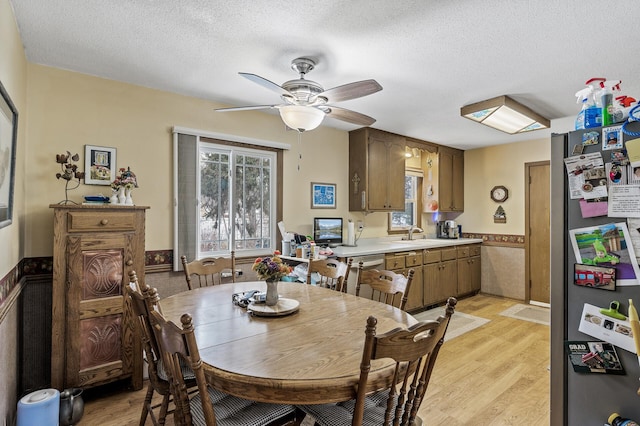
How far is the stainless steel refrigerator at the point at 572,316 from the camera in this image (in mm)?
1366

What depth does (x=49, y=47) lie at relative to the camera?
2.22 m

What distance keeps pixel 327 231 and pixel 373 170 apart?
1.05 metres

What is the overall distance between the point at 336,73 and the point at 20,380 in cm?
321

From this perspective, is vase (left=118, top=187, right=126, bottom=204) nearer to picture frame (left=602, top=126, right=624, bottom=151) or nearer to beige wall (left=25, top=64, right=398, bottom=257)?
beige wall (left=25, top=64, right=398, bottom=257)

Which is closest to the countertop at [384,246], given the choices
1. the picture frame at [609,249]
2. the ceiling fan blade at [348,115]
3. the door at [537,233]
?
the door at [537,233]

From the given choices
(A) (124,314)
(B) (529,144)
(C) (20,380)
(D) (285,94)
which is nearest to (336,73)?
(D) (285,94)

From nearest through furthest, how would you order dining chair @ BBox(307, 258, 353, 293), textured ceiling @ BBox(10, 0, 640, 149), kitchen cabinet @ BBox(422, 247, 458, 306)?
textured ceiling @ BBox(10, 0, 640, 149), dining chair @ BBox(307, 258, 353, 293), kitchen cabinet @ BBox(422, 247, 458, 306)

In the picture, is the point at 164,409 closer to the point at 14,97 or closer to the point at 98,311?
the point at 98,311

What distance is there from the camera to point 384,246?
14.2 feet

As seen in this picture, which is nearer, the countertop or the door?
the countertop

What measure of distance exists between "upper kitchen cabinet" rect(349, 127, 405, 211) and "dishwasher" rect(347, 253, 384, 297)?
0.74m

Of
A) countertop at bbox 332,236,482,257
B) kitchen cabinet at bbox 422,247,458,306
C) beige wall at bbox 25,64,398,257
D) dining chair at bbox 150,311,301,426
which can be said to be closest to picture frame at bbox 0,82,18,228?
beige wall at bbox 25,64,398,257

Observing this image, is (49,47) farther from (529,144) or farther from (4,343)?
(529,144)

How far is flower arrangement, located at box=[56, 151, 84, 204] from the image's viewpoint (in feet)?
7.78
